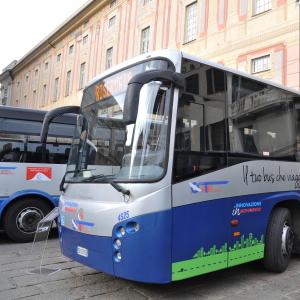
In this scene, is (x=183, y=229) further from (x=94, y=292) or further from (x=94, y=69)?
(x=94, y=69)

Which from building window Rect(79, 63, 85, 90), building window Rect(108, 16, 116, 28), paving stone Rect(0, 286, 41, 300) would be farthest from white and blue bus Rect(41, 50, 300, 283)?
building window Rect(79, 63, 85, 90)

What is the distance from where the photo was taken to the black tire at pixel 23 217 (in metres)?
8.95

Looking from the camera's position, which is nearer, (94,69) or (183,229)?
(183,229)

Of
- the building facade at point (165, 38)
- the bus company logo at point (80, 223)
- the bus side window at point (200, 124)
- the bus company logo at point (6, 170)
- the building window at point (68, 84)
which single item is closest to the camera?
the bus side window at point (200, 124)

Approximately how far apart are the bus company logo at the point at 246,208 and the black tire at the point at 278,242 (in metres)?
0.43

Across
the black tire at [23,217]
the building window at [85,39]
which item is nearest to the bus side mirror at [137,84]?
the black tire at [23,217]

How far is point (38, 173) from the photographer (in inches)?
366

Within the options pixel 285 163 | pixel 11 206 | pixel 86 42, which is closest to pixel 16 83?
pixel 86 42

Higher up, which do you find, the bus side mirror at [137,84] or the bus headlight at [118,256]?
the bus side mirror at [137,84]

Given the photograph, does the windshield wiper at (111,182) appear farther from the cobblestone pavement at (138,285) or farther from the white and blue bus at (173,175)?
the cobblestone pavement at (138,285)

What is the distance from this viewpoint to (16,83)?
5700 centimetres

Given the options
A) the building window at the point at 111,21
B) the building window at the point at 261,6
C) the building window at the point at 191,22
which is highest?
the building window at the point at 111,21

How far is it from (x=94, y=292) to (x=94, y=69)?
29232mm

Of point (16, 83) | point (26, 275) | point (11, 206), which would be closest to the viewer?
point (26, 275)
